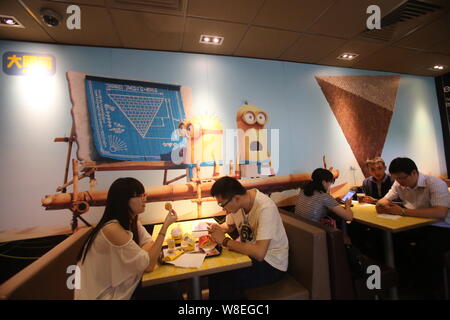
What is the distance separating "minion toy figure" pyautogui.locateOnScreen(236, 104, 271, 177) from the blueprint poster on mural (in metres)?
0.80

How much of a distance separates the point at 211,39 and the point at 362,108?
2.66 metres

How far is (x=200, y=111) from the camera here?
2.58m

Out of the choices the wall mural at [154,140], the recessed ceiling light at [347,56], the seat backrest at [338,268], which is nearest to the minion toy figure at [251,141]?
the wall mural at [154,140]

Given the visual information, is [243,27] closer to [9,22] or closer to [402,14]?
[402,14]

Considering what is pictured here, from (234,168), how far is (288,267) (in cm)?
130

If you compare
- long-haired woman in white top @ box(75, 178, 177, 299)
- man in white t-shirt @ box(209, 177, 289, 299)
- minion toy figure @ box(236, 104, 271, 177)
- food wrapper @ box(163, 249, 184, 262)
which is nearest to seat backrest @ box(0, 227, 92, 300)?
long-haired woman in white top @ box(75, 178, 177, 299)

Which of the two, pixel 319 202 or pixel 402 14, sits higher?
pixel 402 14

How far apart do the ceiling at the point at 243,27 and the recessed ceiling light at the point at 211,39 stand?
55 mm

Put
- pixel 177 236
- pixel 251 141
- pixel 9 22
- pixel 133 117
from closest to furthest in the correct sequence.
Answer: pixel 177 236 < pixel 9 22 < pixel 133 117 < pixel 251 141

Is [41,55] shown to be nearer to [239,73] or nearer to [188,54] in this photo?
[188,54]

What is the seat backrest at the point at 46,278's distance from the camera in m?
0.92

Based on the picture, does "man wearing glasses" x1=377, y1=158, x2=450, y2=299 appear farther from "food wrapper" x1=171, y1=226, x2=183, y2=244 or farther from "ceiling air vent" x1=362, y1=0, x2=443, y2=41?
"food wrapper" x1=171, y1=226, x2=183, y2=244

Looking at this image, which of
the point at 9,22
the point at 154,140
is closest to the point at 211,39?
the point at 154,140
